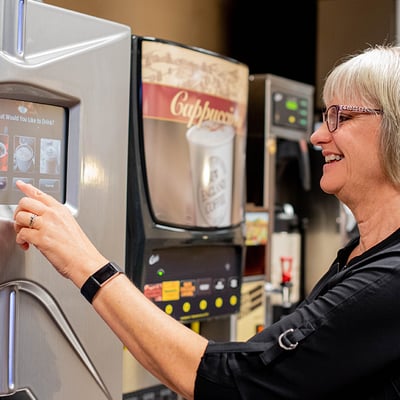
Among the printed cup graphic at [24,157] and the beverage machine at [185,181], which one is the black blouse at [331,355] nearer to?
the printed cup graphic at [24,157]

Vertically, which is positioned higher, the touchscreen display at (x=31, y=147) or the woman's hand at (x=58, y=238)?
the touchscreen display at (x=31, y=147)

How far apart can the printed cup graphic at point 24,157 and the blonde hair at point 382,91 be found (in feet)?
1.90

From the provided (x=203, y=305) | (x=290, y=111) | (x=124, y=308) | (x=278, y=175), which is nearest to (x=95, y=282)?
(x=124, y=308)

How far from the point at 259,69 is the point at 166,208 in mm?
1886

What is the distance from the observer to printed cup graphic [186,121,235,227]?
6.31 ft

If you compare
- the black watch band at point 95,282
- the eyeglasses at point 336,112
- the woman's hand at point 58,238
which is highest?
the eyeglasses at point 336,112

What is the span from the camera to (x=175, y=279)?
75.0 inches

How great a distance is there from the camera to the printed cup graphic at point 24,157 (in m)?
1.31

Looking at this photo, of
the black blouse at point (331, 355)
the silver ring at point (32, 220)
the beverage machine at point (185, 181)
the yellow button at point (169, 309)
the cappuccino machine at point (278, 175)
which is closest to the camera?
the black blouse at point (331, 355)

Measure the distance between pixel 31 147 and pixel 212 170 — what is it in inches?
28.8

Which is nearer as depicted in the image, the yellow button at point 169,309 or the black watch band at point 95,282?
the black watch band at point 95,282

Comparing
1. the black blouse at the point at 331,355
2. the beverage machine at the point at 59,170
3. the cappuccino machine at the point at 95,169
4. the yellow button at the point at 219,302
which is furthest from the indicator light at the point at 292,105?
the black blouse at the point at 331,355

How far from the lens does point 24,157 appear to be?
4.33 ft

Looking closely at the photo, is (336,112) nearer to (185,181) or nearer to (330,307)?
(330,307)
